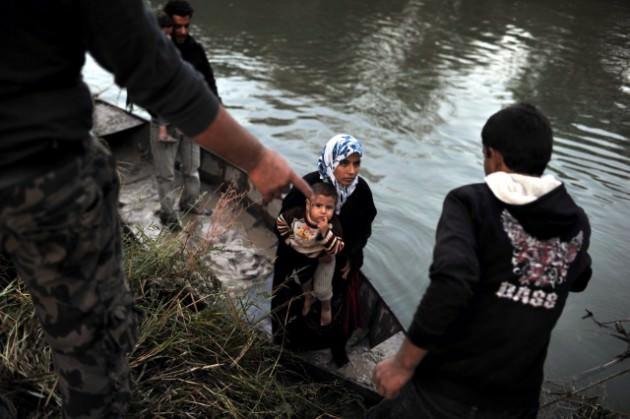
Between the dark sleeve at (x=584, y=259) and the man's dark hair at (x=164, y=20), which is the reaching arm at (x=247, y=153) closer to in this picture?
the dark sleeve at (x=584, y=259)

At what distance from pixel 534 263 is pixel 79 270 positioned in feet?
4.65

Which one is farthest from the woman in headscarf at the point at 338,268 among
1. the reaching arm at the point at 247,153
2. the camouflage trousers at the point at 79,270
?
the camouflage trousers at the point at 79,270

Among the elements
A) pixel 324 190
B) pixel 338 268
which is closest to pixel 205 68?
pixel 324 190

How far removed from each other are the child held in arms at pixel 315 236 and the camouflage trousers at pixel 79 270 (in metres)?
1.34

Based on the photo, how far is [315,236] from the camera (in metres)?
3.03

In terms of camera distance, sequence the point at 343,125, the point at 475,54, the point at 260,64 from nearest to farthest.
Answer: the point at 343,125 < the point at 260,64 < the point at 475,54

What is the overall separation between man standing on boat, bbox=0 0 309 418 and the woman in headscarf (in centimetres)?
138

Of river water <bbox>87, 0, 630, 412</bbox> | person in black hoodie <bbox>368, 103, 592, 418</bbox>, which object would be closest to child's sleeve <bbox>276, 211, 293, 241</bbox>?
person in black hoodie <bbox>368, 103, 592, 418</bbox>

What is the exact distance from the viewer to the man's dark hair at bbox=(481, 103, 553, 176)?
187 cm

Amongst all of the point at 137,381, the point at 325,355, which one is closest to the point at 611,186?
the point at 325,355

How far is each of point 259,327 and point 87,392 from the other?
165 centimetres

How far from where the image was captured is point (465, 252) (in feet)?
5.79

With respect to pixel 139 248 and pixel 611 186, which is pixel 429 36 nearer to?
pixel 611 186

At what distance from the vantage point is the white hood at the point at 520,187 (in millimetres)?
1816
